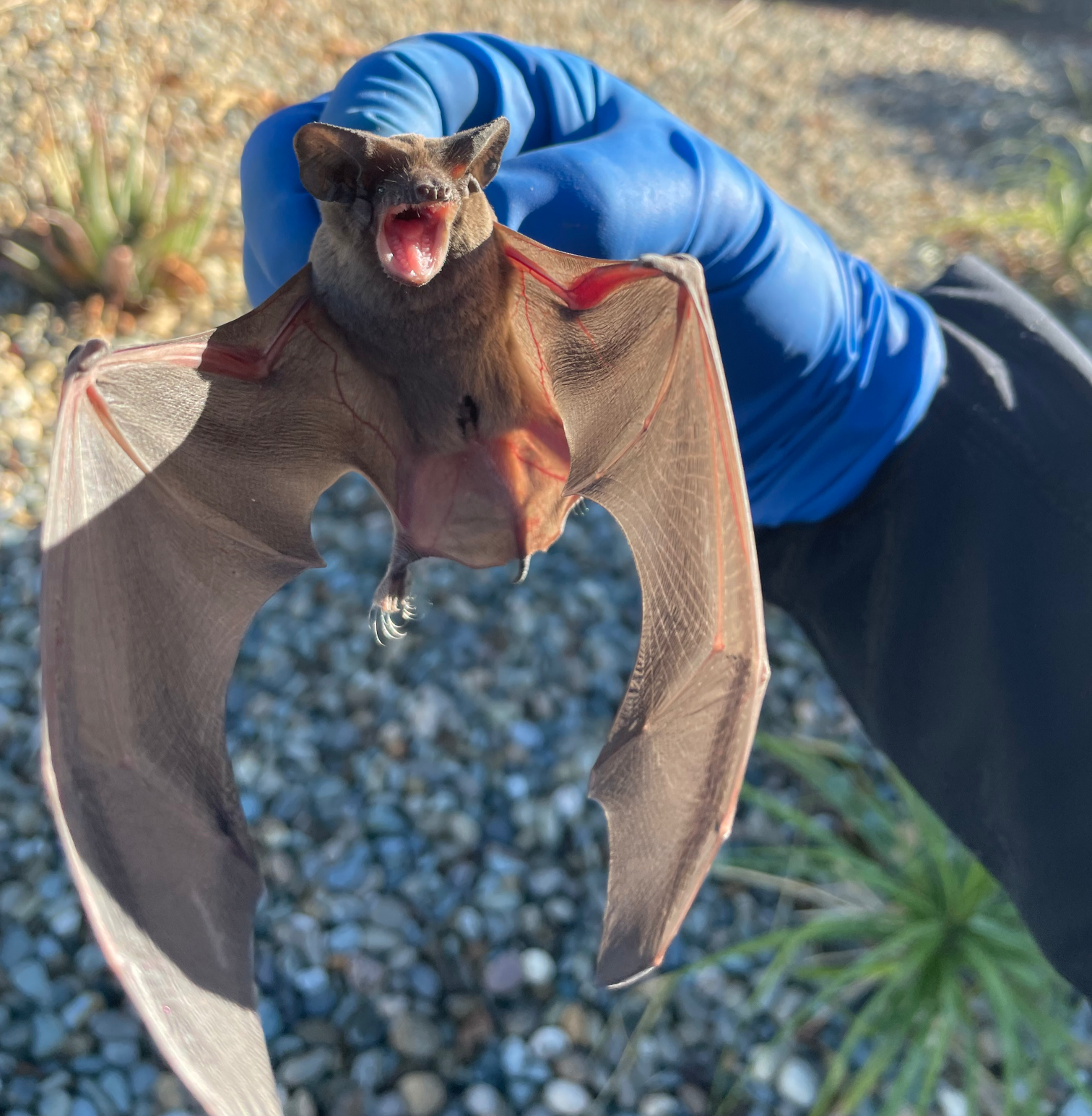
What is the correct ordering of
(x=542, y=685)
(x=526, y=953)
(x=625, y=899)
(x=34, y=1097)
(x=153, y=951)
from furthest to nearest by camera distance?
(x=542, y=685), (x=526, y=953), (x=34, y=1097), (x=625, y=899), (x=153, y=951)

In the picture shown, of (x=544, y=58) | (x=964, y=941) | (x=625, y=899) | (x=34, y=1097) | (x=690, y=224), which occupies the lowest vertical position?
(x=34, y=1097)

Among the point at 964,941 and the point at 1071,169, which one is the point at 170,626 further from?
the point at 1071,169

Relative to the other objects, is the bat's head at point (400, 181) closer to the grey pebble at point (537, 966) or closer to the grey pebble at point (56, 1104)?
the grey pebble at point (537, 966)

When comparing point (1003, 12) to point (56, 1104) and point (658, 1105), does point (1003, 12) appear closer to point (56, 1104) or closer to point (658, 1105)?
point (658, 1105)

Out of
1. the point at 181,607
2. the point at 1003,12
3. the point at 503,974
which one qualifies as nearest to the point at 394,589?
the point at 181,607

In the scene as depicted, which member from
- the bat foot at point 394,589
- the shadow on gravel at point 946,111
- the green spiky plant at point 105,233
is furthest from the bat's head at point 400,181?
the shadow on gravel at point 946,111

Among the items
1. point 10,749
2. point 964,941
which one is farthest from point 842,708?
point 10,749

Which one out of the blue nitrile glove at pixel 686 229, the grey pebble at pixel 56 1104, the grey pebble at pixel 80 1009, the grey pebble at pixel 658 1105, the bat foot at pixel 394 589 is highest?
the blue nitrile glove at pixel 686 229
